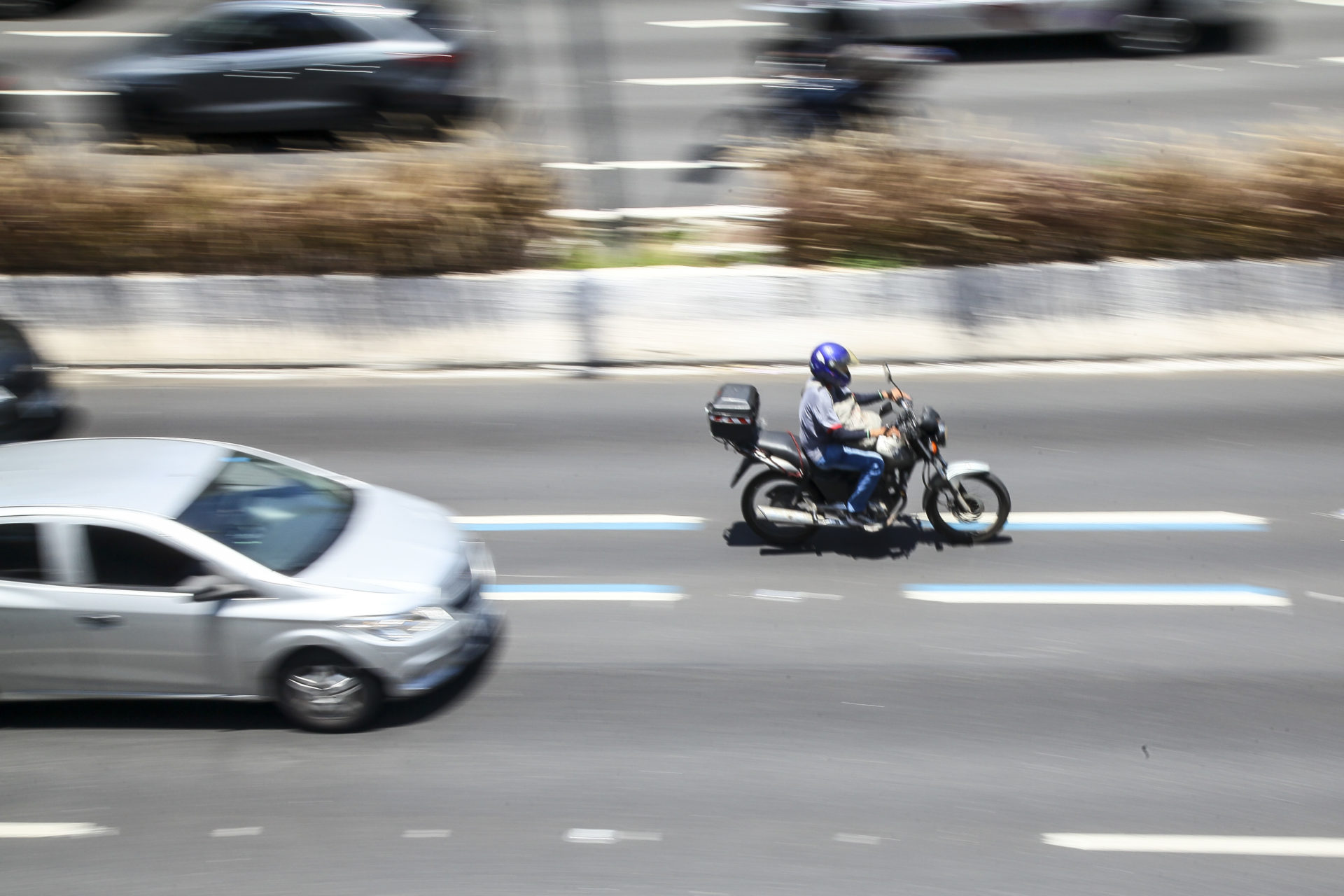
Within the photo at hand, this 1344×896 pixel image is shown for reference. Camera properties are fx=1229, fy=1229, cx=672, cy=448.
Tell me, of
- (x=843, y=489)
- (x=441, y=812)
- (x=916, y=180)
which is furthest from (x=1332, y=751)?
(x=916, y=180)

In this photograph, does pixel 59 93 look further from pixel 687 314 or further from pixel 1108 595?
pixel 1108 595

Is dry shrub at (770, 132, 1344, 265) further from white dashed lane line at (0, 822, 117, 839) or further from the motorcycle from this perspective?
white dashed lane line at (0, 822, 117, 839)

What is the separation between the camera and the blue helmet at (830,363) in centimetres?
855

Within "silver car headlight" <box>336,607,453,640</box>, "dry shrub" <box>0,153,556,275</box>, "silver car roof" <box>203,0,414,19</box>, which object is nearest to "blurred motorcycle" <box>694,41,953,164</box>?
"dry shrub" <box>0,153,556,275</box>

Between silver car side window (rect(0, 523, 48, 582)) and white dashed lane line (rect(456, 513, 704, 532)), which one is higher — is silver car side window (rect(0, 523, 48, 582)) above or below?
above

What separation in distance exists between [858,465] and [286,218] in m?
6.98

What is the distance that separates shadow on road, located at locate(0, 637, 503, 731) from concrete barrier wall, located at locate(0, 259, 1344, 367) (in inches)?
227

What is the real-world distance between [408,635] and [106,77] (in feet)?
39.2

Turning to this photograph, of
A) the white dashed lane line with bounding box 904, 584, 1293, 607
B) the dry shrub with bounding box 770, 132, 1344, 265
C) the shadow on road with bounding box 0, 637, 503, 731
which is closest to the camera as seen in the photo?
the shadow on road with bounding box 0, 637, 503, 731

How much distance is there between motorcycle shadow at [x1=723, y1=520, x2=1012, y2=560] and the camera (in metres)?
9.07

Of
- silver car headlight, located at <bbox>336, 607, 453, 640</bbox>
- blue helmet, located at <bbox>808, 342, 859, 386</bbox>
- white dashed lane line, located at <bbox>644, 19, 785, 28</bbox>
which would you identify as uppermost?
white dashed lane line, located at <bbox>644, 19, 785, 28</bbox>

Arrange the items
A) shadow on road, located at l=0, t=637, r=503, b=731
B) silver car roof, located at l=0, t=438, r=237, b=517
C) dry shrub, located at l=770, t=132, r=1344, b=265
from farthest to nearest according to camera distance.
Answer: dry shrub, located at l=770, t=132, r=1344, b=265 < shadow on road, located at l=0, t=637, r=503, b=731 < silver car roof, located at l=0, t=438, r=237, b=517

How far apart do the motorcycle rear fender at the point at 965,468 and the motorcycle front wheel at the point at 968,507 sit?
0.02 meters

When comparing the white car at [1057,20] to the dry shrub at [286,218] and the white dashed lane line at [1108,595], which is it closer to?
the dry shrub at [286,218]
